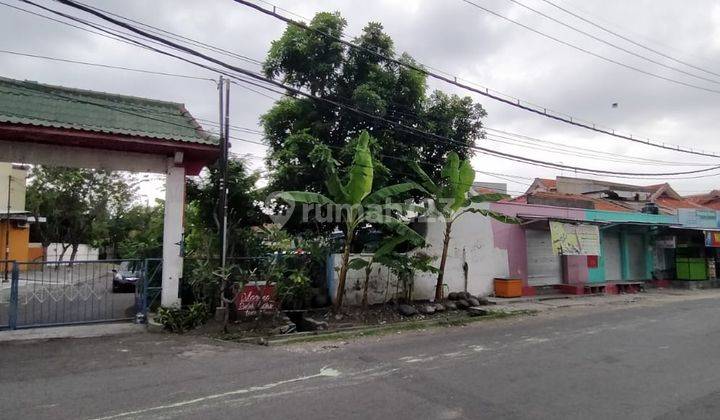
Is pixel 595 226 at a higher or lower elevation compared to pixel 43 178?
lower

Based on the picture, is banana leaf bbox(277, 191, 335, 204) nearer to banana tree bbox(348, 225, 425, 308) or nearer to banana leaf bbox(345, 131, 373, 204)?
banana leaf bbox(345, 131, 373, 204)

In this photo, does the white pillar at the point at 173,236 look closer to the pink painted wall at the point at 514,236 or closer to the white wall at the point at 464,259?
the white wall at the point at 464,259

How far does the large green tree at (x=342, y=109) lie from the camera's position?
46.2 feet

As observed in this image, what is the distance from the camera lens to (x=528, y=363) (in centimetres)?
734

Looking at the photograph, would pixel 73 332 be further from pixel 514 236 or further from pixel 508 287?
pixel 514 236

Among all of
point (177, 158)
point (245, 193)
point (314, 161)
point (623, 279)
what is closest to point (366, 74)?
point (314, 161)

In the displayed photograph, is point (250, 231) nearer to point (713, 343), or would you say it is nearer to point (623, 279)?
point (713, 343)

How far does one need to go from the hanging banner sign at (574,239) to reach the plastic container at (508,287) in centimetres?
183

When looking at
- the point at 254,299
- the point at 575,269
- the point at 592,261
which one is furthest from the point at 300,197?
the point at 592,261

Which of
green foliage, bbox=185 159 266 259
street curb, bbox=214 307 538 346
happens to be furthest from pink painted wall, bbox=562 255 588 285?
green foliage, bbox=185 159 266 259

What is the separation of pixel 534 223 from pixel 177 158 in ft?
42.0

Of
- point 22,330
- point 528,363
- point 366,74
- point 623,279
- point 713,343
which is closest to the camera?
point 528,363

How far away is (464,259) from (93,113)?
1142 cm

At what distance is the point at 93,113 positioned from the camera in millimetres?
10875
